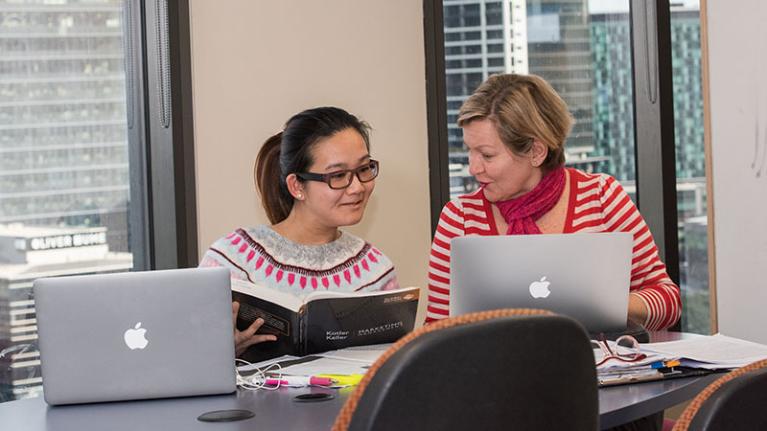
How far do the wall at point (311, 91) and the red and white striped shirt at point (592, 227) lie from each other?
0.75m

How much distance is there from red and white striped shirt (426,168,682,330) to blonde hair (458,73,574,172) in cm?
12

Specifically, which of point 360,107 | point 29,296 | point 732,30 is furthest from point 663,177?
point 29,296

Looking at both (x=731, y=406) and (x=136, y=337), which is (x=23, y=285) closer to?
(x=136, y=337)

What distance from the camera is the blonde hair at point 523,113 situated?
252 cm

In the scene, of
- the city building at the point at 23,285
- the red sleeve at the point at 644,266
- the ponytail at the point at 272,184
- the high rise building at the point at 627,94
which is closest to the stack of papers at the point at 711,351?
the red sleeve at the point at 644,266

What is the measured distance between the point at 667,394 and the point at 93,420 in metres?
0.91

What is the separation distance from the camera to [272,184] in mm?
2609

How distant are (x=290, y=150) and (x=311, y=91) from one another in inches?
29.5

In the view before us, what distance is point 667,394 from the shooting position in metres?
1.56

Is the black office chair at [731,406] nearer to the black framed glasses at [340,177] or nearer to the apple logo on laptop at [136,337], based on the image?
the apple logo on laptop at [136,337]

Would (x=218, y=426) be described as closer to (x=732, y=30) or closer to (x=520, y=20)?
(x=732, y=30)

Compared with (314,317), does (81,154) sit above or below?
above

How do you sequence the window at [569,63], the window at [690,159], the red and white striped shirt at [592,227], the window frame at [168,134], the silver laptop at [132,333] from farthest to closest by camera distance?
the window at [569,63], the window at [690,159], the window frame at [168,134], the red and white striped shirt at [592,227], the silver laptop at [132,333]

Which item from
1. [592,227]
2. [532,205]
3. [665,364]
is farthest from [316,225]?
[665,364]
